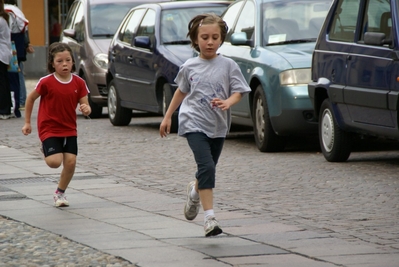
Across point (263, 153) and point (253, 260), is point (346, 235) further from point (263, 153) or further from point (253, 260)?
point (263, 153)

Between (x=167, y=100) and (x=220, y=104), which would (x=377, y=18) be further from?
(x=167, y=100)

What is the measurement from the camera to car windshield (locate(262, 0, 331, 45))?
40.4ft

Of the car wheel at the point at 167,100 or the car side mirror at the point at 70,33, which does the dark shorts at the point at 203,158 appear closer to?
the car wheel at the point at 167,100

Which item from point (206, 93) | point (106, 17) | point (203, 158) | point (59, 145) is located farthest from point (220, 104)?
point (106, 17)

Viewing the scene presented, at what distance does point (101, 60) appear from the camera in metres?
17.8

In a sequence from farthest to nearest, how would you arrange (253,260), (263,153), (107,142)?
(107,142), (263,153), (253,260)

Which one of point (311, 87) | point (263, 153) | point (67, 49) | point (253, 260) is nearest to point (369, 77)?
point (311, 87)

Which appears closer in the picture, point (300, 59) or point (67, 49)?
point (67, 49)

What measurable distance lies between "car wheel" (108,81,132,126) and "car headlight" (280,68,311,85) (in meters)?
5.11

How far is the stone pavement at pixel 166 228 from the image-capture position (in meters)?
5.99

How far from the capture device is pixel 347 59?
10.4m

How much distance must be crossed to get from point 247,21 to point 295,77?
59.3 inches

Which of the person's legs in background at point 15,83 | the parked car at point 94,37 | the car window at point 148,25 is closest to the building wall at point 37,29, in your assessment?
the parked car at point 94,37

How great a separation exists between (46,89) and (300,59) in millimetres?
4033
